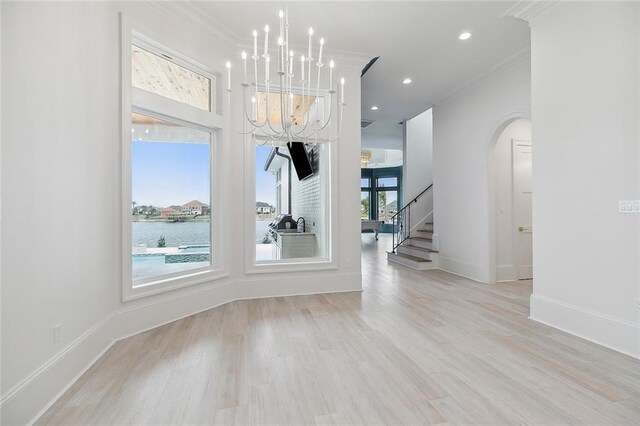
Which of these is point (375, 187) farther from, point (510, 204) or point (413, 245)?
point (510, 204)

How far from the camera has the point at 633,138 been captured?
2.53 metres

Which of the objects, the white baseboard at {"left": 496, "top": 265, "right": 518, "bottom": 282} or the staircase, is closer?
the white baseboard at {"left": 496, "top": 265, "right": 518, "bottom": 282}

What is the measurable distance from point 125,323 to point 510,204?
5.75 meters

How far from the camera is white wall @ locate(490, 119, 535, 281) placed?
5.14 meters

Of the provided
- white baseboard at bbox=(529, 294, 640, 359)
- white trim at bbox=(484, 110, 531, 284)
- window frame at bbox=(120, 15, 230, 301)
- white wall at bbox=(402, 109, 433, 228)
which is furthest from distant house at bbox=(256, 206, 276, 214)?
white wall at bbox=(402, 109, 433, 228)

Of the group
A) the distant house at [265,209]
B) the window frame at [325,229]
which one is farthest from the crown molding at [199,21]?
the distant house at [265,209]

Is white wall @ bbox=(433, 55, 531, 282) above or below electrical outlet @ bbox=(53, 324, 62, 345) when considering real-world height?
above

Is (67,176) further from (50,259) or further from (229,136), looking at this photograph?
(229,136)

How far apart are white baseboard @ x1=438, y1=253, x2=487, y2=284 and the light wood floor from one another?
1.73 meters

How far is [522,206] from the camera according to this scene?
5.31 m

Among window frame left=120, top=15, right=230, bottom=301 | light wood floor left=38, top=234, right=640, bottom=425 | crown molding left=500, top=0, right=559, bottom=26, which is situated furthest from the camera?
crown molding left=500, top=0, right=559, bottom=26

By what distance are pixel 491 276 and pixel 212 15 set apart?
17.9ft

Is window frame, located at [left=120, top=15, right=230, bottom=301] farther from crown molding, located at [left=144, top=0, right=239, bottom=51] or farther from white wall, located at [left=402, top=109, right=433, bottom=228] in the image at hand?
white wall, located at [left=402, top=109, right=433, bottom=228]

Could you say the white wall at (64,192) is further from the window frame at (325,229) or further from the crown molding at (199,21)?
the window frame at (325,229)
